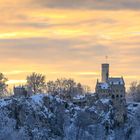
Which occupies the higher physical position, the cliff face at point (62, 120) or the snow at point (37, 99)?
the snow at point (37, 99)

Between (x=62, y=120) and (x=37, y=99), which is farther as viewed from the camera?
(x=37, y=99)

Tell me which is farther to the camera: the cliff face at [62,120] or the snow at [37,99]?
the snow at [37,99]

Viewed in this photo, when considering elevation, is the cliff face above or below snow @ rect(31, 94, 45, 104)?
below

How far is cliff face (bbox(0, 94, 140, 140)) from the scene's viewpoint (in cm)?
16475

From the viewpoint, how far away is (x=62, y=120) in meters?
176

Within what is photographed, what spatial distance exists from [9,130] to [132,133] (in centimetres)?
3398

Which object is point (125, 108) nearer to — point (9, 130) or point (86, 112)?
point (86, 112)

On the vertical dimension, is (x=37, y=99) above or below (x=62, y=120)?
above

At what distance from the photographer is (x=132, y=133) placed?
170 metres

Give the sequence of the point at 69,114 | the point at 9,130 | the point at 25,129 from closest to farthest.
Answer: the point at 9,130, the point at 25,129, the point at 69,114

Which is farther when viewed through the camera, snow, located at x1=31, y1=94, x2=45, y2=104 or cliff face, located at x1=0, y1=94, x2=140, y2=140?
snow, located at x1=31, y1=94, x2=45, y2=104

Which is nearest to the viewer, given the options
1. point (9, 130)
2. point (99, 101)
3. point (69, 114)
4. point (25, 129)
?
point (9, 130)

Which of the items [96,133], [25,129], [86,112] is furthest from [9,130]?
[86,112]

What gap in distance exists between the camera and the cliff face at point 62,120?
541 feet
